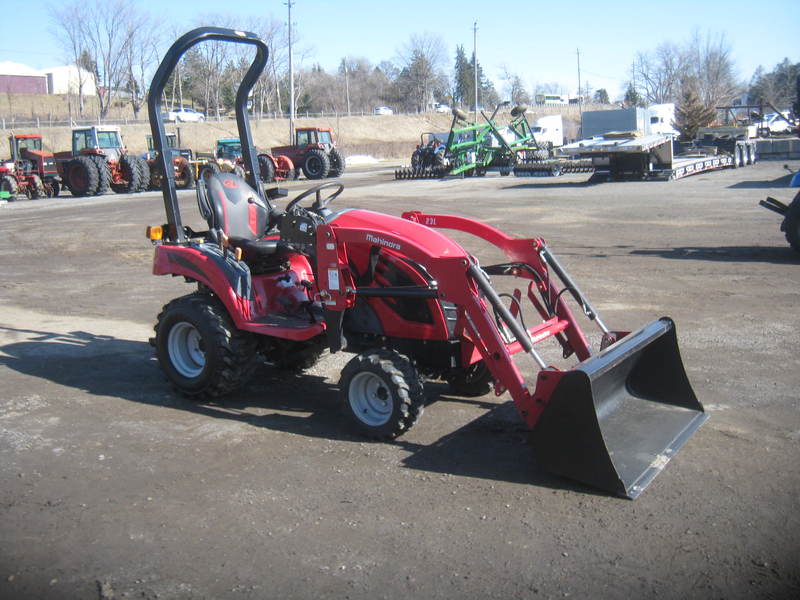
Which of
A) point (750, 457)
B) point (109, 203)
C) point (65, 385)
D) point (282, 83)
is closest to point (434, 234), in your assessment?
point (750, 457)

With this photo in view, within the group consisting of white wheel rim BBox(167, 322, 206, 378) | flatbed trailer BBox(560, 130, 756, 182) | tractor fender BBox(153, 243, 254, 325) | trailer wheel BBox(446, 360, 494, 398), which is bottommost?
trailer wheel BBox(446, 360, 494, 398)

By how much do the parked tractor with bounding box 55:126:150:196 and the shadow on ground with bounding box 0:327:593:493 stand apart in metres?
21.5

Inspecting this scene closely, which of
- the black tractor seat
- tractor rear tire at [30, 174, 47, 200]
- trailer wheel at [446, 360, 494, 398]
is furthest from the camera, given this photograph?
tractor rear tire at [30, 174, 47, 200]

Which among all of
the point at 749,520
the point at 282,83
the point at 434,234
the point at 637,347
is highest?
the point at 282,83

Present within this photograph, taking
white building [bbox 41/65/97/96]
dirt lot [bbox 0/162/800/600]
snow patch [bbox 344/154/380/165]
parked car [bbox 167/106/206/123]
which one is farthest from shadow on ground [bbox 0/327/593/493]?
white building [bbox 41/65/97/96]

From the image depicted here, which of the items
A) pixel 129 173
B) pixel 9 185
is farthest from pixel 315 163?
pixel 9 185

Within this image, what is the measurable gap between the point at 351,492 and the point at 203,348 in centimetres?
235

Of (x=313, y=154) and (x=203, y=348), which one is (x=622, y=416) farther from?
(x=313, y=154)

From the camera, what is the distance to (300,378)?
678cm

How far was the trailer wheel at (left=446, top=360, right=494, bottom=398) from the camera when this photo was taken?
5832 mm

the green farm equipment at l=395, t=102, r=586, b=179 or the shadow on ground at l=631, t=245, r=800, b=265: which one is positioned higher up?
the green farm equipment at l=395, t=102, r=586, b=179

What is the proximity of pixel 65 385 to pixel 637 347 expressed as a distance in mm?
4625

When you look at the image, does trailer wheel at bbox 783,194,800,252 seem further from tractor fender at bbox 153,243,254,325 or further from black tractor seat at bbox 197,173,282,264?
tractor fender at bbox 153,243,254,325

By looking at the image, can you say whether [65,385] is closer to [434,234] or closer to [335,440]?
[335,440]
